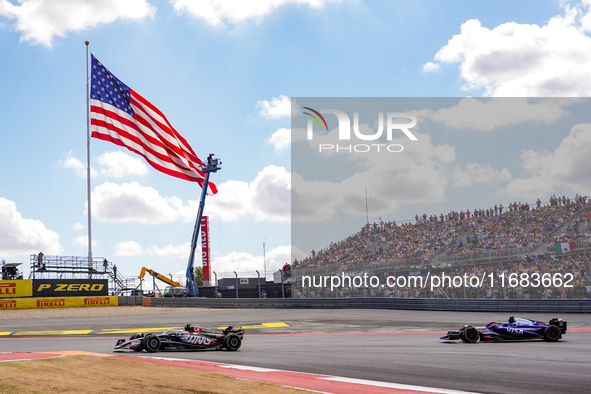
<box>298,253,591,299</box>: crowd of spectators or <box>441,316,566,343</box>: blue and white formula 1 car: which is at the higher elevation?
<box>298,253,591,299</box>: crowd of spectators

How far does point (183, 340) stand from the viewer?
42.4 feet

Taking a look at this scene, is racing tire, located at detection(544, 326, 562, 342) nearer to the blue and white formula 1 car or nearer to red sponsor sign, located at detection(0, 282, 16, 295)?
the blue and white formula 1 car

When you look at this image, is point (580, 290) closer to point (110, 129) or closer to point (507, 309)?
point (507, 309)

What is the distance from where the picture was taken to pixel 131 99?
32188 millimetres

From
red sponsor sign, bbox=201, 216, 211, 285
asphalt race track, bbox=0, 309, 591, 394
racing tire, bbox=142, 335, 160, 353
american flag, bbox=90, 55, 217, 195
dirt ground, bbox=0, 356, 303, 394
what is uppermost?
american flag, bbox=90, 55, 217, 195

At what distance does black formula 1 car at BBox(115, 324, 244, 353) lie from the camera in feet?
41.2

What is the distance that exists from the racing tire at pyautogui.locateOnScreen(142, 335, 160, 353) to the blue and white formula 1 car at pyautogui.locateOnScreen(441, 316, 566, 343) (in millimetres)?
6818

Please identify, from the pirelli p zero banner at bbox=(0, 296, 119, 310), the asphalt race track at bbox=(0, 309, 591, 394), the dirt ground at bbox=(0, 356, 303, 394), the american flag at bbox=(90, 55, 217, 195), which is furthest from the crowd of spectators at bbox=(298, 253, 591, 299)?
the dirt ground at bbox=(0, 356, 303, 394)

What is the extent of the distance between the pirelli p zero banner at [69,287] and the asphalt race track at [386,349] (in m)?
8.46

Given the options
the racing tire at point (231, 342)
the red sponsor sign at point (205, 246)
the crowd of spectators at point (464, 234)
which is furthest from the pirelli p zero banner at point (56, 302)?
the racing tire at point (231, 342)

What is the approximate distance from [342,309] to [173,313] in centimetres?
836

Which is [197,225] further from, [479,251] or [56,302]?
[479,251]

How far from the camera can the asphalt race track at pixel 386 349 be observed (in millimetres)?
8688

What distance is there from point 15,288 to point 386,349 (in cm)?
2676
